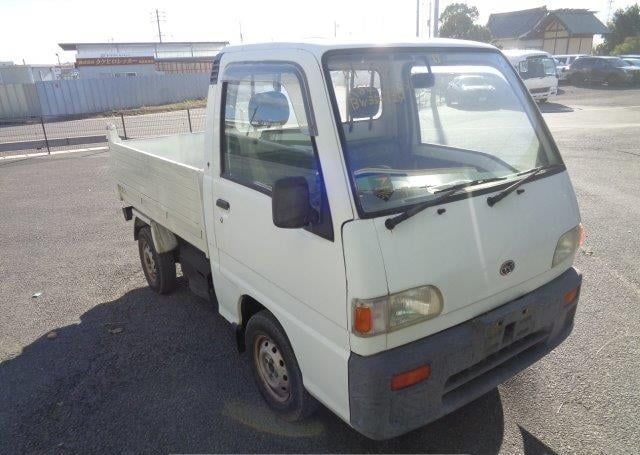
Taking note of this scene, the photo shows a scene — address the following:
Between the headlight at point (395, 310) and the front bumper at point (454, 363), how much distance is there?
0.13 meters

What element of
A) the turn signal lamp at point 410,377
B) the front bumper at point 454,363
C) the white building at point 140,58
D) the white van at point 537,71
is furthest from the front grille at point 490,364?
the white building at point 140,58

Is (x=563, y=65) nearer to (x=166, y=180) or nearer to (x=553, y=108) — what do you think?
(x=553, y=108)

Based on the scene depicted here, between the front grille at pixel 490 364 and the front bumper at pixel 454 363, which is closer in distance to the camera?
the front bumper at pixel 454 363

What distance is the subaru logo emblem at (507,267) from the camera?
93.4 inches

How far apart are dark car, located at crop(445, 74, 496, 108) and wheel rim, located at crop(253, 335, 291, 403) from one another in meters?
1.90

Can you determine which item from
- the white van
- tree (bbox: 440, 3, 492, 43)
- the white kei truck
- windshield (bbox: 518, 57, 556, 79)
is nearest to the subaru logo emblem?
the white kei truck

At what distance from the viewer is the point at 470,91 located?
304 centimetres

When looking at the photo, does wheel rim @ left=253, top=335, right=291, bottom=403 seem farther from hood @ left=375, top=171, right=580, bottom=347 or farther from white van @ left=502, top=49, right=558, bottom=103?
white van @ left=502, top=49, right=558, bottom=103

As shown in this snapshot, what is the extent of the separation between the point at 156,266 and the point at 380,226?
3202 millimetres

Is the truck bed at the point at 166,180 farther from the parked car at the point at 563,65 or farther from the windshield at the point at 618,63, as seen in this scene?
the windshield at the point at 618,63

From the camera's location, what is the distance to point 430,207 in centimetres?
217

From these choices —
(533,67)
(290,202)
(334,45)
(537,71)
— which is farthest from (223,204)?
(537,71)

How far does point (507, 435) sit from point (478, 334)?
834 millimetres

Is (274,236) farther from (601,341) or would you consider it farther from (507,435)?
(601,341)
